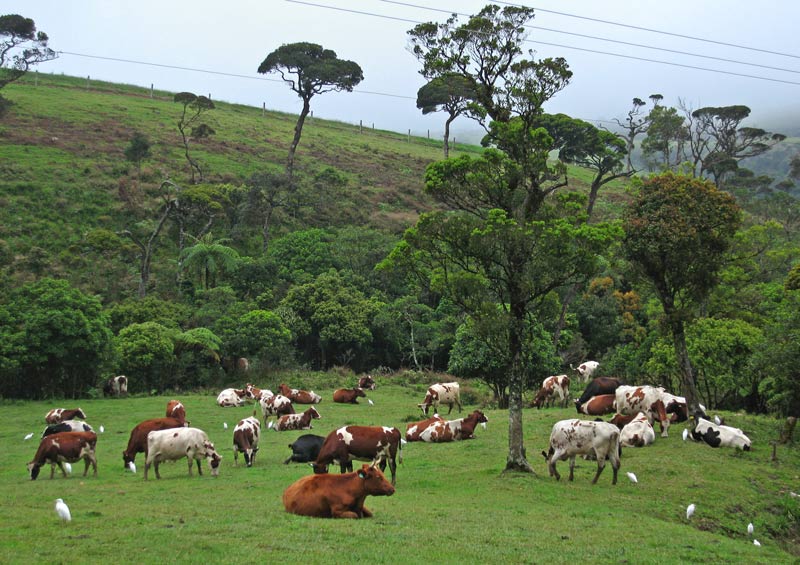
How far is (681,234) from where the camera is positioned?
2262 cm

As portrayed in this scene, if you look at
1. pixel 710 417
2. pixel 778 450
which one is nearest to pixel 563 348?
pixel 710 417

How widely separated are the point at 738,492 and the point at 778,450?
5531mm

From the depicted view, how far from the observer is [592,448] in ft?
58.7

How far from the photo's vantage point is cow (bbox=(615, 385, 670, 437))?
77.0 feet

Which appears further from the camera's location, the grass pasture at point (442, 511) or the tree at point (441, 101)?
the tree at point (441, 101)

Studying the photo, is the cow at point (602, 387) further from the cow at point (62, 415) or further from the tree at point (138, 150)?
the tree at point (138, 150)

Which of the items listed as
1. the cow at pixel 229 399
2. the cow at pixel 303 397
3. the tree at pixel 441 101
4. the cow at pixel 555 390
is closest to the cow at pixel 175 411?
the cow at pixel 229 399

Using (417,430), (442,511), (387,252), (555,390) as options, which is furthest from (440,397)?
(387,252)

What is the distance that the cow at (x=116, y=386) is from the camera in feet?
117

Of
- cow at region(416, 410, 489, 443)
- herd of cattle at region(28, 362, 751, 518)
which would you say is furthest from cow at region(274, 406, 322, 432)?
cow at region(416, 410, 489, 443)

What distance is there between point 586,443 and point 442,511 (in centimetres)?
582

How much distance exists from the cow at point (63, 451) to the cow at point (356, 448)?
21.1 feet

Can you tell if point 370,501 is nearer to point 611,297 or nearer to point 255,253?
point 611,297

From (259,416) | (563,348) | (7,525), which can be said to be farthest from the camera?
(563,348)
